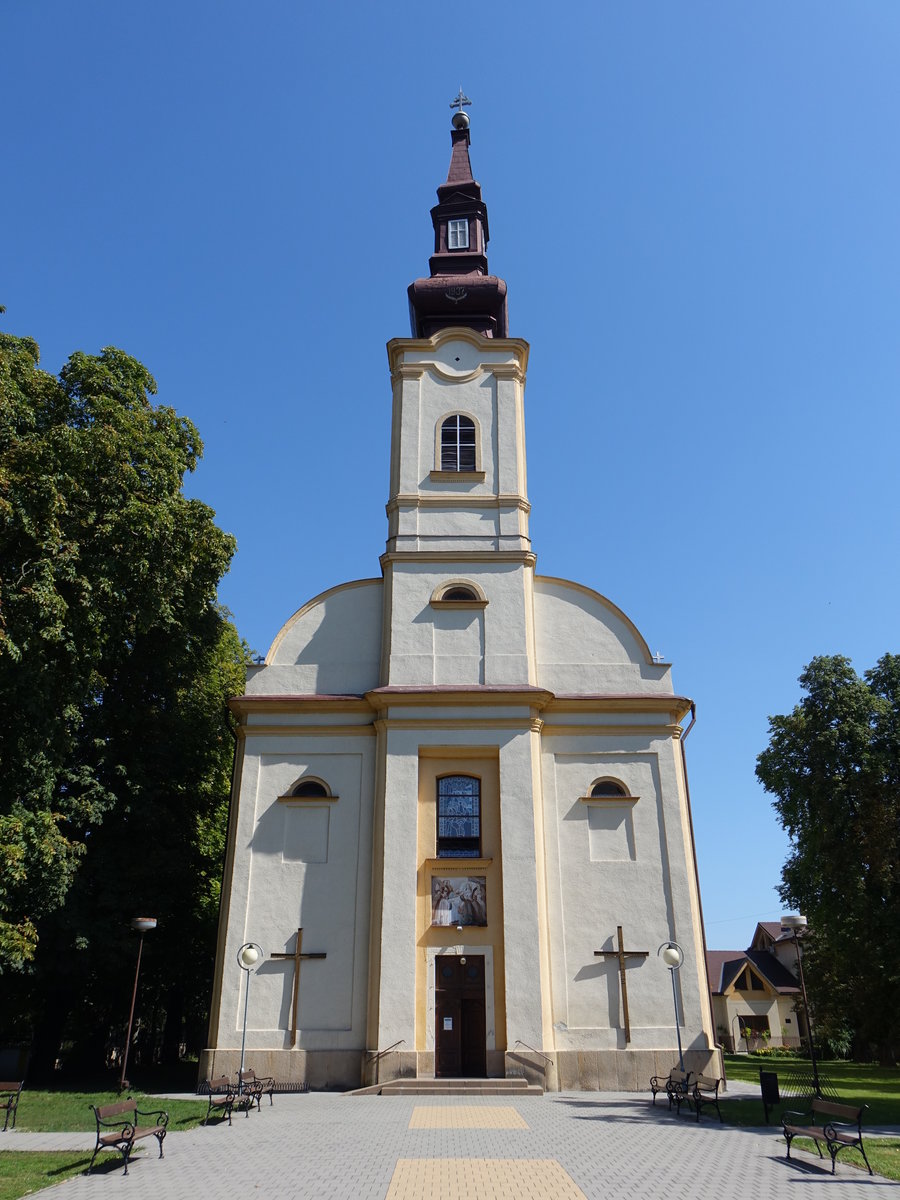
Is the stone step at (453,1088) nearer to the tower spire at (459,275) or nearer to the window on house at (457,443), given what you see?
the window on house at (457,443)

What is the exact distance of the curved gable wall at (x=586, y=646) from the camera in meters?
21.5

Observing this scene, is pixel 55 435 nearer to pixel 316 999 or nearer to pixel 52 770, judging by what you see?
pixel 52 770

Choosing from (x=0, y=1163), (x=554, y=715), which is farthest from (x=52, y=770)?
(x=554, y=715)

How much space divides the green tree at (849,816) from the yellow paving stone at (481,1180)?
57.8 feet

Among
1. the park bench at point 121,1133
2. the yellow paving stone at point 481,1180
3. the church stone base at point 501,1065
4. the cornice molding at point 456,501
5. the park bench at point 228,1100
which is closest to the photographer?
the yellow paving stone at point 481,1180

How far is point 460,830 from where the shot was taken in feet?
65.3

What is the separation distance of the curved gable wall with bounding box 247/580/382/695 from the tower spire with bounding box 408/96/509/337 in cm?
931

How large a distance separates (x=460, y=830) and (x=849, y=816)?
42.9 ft

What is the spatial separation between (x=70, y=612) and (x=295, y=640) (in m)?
5.77

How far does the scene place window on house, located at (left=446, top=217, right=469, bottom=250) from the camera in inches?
1142

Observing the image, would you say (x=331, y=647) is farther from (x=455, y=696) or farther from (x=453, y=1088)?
(x=453, y=1088)

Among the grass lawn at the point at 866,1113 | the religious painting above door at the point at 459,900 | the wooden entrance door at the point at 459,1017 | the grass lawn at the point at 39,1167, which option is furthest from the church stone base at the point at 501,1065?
the grass lawn at the point at 39,1167

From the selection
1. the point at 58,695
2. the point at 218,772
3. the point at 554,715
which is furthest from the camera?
the point at 218,772

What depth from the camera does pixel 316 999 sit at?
18.4 metres
